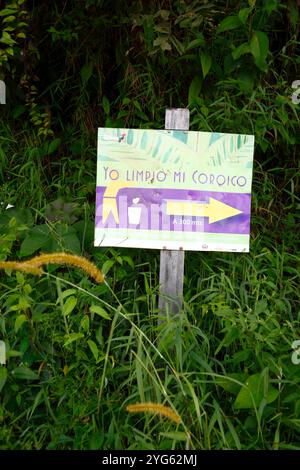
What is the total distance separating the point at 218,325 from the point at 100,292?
585mm

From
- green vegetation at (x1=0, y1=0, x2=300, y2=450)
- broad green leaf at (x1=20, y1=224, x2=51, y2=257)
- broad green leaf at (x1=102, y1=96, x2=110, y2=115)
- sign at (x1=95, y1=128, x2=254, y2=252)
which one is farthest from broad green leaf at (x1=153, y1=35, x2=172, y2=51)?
broad green leaf at (x1=20, y1=224, x2=51, y2=257)

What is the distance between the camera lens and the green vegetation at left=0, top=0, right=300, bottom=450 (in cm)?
247

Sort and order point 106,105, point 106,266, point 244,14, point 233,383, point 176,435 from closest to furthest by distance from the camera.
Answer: point 176,435, point 233,383, point 106,266, point 244,14, point 106,105

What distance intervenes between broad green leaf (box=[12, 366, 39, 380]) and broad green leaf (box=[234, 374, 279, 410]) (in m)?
0.78

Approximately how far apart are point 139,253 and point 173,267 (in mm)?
347

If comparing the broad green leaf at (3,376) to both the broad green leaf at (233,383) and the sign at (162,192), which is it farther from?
the broad green leaf at (233,383)

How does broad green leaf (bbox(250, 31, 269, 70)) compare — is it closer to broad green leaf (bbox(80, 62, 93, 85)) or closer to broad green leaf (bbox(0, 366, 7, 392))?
broad green leaf (bbox(80, 62, 93, 85))

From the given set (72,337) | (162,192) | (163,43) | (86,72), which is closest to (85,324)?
(72,337)

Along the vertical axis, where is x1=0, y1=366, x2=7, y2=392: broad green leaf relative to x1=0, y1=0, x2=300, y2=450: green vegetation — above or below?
below

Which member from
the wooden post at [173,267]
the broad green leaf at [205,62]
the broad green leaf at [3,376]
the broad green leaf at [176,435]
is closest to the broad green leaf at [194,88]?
the broad green leaf at [205,62]

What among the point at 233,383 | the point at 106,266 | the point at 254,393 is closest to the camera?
the point at 254,393

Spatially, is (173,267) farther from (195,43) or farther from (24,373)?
(195,43)

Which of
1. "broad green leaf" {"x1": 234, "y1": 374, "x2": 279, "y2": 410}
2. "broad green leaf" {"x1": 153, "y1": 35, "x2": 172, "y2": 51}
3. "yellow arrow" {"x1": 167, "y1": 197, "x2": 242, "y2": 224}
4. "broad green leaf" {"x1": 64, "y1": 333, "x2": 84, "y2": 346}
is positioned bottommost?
"broad green leaf" {"x1": 234, "y1": 374, "x2": 279, "y2": 410}

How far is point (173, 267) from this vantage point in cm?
293
